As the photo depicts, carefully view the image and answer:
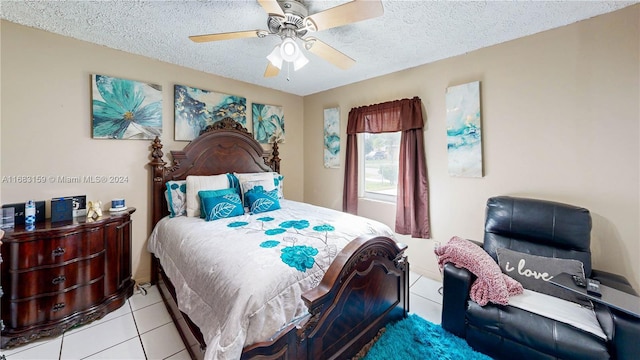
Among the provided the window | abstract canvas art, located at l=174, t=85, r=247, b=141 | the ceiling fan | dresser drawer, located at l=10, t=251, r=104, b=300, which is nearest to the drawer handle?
dresser drawer, located at l=10, t=251, r=104, b=300

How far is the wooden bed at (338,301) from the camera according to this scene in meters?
1.33

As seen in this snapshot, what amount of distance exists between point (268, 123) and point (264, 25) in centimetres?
186

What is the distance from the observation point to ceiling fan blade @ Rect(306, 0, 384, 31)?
1402mm

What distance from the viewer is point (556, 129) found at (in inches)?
84.9

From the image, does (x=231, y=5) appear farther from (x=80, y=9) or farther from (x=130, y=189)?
(x=130, y=189)

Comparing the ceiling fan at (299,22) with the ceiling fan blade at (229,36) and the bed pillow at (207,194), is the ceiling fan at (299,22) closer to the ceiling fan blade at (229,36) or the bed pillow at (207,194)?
the ceiling fan blade at (229,36)

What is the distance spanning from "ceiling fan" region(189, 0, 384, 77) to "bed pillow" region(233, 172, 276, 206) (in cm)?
152

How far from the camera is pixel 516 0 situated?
5.80 feet

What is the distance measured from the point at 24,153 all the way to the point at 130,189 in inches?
31.7

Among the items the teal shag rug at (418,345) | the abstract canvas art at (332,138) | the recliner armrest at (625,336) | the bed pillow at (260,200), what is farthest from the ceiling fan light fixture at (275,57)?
the recliner armrest at (625,336)

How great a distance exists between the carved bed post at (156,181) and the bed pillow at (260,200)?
3.14ft

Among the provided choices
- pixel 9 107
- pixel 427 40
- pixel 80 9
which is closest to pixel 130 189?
pixel 9 107

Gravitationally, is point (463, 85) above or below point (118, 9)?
below

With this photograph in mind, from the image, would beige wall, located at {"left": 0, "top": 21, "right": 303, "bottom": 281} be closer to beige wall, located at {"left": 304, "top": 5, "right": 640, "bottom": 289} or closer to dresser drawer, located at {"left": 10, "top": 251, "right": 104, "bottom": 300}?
dresser drawer, located at {"left": 10, "top": 251, "right": 104, "bottom": 300}
